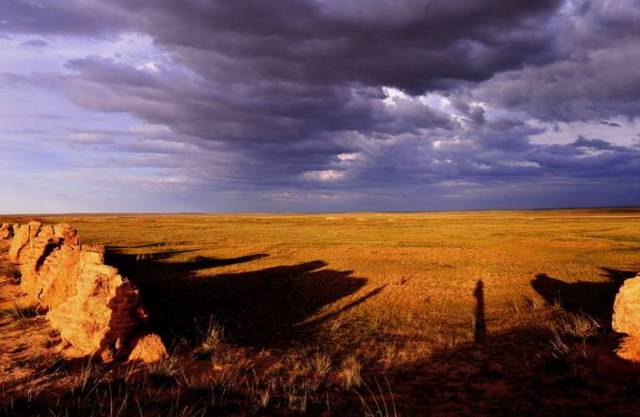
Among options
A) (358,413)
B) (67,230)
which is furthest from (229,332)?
(67,230)

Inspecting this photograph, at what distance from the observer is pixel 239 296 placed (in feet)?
50.1

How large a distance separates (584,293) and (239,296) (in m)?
11.6

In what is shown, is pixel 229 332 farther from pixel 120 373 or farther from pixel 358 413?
pixel 358 413

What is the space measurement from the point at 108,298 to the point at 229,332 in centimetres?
351

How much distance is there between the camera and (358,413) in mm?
6504

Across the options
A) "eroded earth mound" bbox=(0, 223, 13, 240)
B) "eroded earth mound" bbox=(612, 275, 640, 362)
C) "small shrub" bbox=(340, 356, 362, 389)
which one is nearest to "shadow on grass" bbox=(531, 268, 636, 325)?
"eroded earth mound" bbox=(612, 275, 640, 362)

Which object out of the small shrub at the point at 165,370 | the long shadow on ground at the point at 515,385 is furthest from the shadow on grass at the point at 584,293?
the small shrub at the point at 165,370

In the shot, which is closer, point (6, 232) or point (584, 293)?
point (584, 293)

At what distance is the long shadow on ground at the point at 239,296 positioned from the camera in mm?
10875

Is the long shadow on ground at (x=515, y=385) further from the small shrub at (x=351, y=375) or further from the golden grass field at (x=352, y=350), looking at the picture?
the small shrub at (x=351, y=375)

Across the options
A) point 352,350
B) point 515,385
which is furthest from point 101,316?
point 515,385

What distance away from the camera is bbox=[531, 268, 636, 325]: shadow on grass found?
12.9 metres

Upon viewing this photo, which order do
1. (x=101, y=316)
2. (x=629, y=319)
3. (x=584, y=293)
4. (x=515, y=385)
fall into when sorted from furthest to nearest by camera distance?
1. (x=584, y=293)
2. (x=101, y=316)
3. (x=629, y=319)
4. (x=515, y=385)

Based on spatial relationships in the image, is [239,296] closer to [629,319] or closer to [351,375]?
[351,375]
